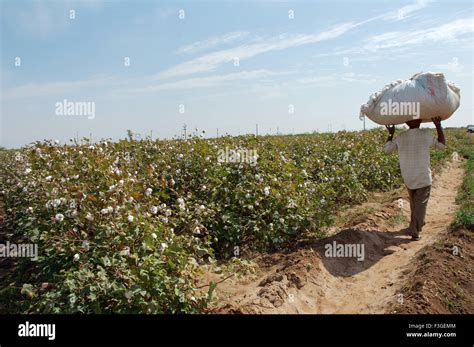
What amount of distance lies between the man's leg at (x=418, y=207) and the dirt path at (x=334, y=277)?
192mm

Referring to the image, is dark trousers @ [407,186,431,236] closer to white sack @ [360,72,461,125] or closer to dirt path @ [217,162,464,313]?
dirt path @ [217,162,464,313]

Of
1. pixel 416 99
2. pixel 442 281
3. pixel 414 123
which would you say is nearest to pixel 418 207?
pixel 414 123

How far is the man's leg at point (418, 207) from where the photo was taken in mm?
6078

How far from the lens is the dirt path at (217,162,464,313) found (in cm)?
426

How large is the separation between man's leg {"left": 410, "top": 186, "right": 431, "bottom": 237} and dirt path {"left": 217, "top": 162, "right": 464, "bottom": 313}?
0.63 feet

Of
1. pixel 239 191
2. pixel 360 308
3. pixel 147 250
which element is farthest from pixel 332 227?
pixel 147 250

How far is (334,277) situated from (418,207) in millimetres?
1894

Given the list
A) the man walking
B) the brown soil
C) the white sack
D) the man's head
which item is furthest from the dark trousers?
the white sack

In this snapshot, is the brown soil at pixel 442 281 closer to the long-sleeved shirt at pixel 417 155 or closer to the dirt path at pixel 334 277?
the dirt path at pixel 334 277

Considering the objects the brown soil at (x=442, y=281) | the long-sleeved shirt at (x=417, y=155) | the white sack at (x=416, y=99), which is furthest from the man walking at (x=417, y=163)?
the brown soil at (x=442, y=281)

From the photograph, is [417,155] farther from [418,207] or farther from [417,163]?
[418,207]

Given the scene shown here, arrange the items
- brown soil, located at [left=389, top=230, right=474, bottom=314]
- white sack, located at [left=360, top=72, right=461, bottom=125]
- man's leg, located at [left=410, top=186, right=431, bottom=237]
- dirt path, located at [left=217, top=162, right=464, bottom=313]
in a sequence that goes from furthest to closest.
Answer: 1. man's leg, located at [left=410, top=186, right=431, bottom=237]
2. white sack, located at [left=360, top=72, right=461, bottom=125]
3. dirt path, located at [left=217, top=162, right=464, bottom=313]
4. brown soil, located at [left=389, top=230, right=474, bottom=314]

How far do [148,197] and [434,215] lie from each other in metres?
5.29

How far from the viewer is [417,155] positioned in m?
6.07
